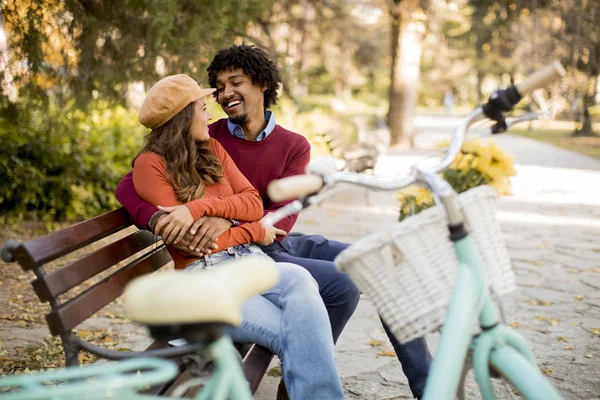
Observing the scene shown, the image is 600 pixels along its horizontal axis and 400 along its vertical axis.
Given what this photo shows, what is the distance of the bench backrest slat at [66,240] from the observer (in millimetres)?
2104

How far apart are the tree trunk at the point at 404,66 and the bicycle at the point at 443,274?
14127 millimetres

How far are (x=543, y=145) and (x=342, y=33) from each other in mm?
7391

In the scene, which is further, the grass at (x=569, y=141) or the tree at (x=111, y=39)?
the grass at (x=569, y=141)

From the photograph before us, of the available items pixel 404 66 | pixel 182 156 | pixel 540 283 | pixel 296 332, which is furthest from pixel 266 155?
pixel 404 66

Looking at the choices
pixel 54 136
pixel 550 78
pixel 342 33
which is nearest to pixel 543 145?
pixel 342 33

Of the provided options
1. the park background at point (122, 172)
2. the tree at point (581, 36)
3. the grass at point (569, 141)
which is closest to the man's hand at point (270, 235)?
the park background at point (122, 172)

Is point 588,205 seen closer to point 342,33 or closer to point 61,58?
point 61,58

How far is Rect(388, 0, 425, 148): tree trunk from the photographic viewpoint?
15367 mm

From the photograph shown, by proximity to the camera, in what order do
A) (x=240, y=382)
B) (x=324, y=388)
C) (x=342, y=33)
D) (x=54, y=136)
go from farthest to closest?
(x=342, y=33) < (x=54, y=136) < (x=324, y=388) < (x=240, y=382)

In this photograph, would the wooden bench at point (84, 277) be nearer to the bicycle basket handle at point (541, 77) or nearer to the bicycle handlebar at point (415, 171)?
the bicycle handlebar at point (415, 171)

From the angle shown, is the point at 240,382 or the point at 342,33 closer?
the point at 240,382

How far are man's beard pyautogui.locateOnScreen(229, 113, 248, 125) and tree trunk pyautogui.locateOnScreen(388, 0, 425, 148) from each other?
41.7 feet

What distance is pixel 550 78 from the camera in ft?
6.98

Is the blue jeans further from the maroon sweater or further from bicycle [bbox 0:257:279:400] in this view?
bicycle [bbox 0:257:279:400]
